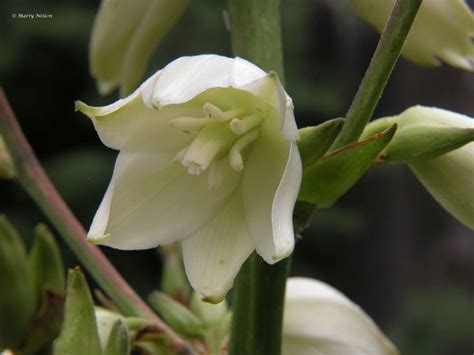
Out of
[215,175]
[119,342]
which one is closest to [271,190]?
[215,175]

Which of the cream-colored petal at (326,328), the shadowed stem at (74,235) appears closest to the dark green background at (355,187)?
the cream-colored petal at (326,328)

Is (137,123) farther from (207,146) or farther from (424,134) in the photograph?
(424,134)

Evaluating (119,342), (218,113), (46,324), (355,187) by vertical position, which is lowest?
(355,187)

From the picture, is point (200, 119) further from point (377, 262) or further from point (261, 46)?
point (377, 262)

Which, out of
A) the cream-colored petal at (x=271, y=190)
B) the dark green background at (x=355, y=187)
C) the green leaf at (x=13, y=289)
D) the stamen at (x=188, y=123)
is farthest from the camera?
the dark green background at (x=355, y=187)

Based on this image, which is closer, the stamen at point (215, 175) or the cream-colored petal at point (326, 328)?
the stamen at point (215, 175)

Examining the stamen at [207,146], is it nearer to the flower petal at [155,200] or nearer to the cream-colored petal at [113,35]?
the flower petal at [155,200]

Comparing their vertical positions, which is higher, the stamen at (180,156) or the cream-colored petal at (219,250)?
the stamen at (180,156)
